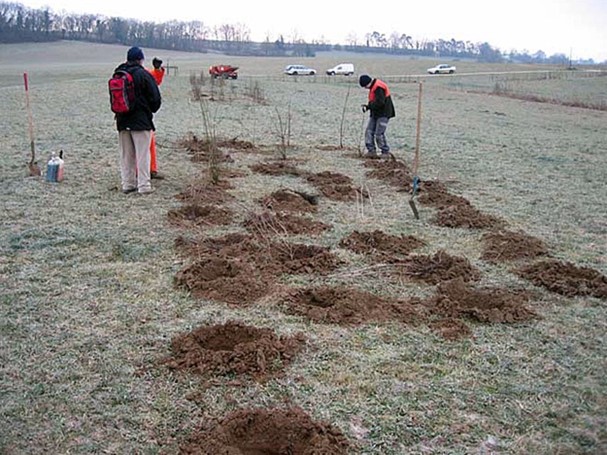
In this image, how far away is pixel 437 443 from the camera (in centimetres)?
292

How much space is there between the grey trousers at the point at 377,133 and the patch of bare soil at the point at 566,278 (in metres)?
5.71

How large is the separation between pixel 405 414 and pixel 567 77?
165ft

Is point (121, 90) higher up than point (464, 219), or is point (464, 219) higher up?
point (121, 90)

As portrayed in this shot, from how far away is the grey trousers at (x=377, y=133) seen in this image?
10711 millimetres

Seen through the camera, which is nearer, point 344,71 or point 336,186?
point 336,186

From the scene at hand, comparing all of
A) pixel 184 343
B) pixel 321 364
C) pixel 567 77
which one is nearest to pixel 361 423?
pixel 321 364

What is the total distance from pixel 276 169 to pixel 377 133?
93.5 inches

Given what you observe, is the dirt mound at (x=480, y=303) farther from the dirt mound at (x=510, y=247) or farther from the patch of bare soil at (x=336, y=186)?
the patch of bare soil at (x=336, y=186)

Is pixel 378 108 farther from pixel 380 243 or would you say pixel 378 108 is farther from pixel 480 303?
pixel 480 303

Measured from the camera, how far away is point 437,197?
25.6 feet

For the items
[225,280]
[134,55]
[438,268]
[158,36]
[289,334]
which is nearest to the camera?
[289,334]

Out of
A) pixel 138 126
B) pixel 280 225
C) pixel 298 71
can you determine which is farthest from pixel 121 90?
pixel 298 71

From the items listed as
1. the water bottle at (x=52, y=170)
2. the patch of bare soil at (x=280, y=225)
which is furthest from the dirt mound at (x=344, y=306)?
the water bottle at (x=52, y=170)

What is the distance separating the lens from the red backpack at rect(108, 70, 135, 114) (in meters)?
6.96
